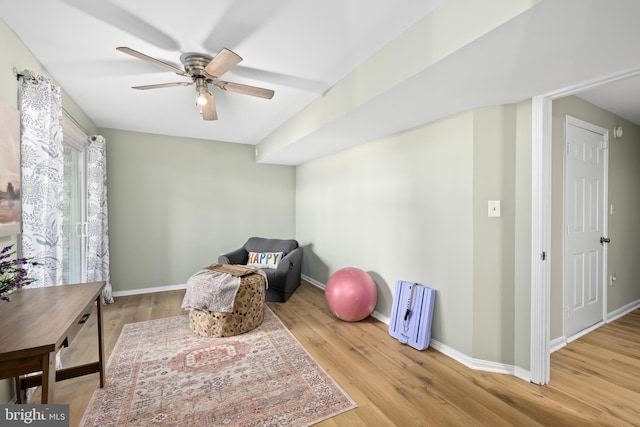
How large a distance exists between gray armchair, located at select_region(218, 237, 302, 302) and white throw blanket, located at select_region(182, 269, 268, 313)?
103cm

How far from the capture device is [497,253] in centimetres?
229

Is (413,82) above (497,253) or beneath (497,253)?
above

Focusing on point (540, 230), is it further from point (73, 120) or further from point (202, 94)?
point (73, 120)

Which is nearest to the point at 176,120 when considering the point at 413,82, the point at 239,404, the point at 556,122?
the point at 413,82

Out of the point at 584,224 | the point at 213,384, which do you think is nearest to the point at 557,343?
the point at 584,224

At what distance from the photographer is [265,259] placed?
4.34 meters

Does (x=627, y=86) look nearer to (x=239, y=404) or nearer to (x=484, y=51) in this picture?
(x=484, y=51)

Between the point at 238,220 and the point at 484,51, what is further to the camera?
the point at 238,220

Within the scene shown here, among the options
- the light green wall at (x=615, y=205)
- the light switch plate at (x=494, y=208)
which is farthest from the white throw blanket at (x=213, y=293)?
the light green wall at (x=615, y=205)

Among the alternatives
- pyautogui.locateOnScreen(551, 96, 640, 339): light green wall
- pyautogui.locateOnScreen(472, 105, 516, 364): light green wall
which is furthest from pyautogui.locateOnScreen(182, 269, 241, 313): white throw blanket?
pyautogui.locateOnScreen(551, 96, 640, 339): light green wall

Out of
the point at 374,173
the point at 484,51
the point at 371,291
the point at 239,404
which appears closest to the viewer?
the point at 484,51

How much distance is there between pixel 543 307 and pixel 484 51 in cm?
181

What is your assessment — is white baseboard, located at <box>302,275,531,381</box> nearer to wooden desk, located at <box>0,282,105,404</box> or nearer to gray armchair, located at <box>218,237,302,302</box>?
gray armchair, located at <box>218,237,302,302</box>

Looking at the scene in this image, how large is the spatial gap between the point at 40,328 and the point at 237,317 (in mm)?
1812
